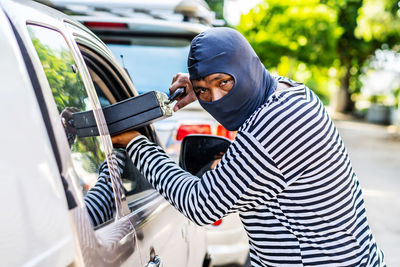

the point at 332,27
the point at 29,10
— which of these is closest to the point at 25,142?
the point at 29,10

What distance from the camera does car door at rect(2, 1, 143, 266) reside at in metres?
1.07

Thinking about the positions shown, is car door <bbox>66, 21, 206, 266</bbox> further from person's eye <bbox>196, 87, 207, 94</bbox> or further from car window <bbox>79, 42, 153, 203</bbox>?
person's eye <bbox>196, 87, 207, 94</bbox>

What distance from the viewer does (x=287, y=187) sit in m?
1.51

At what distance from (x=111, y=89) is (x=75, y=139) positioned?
2.38 ft

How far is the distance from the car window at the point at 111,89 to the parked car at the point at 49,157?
0.21 meters

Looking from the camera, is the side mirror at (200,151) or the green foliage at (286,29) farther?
the green foliage at (286,29)

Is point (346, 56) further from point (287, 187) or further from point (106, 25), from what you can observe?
point (287, 187)

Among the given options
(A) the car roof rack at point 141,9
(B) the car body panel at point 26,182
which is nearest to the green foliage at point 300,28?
(A) the car roof rack at point 141,9

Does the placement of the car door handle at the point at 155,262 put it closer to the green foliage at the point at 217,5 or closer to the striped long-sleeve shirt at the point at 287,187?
the striped long-sleeve shirt at the point at 287,187

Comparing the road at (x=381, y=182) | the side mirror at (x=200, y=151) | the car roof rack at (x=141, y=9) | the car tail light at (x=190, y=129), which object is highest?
the car roof rack at (x=141, y=9)

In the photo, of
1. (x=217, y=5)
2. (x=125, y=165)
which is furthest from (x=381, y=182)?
(x=217, y=5)

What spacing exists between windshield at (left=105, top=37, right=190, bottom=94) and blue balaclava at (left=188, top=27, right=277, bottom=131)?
2102 millimetres

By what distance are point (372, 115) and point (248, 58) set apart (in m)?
26.4

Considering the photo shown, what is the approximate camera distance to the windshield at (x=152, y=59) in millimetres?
3805
